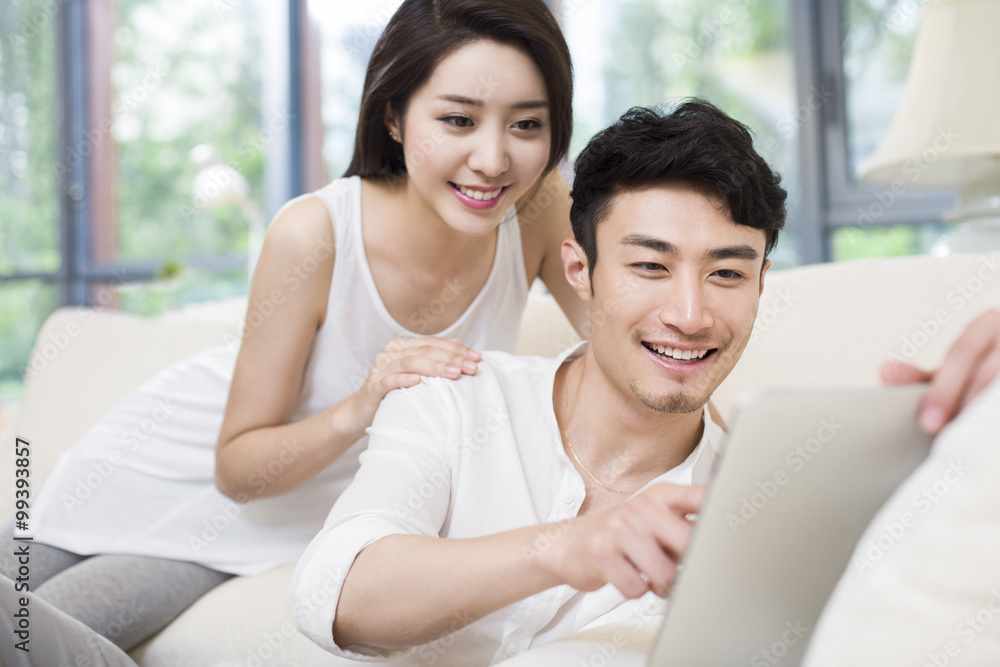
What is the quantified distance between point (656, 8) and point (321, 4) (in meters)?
1.79

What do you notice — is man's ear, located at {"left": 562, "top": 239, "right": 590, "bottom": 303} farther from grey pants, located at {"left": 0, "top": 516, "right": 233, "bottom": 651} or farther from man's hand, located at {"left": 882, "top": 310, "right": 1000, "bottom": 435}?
grey pants, located at {"left": 0, "top": 516, "right": 233, "bottom": 651}

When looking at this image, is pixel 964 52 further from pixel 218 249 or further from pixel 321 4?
pixel 218 249

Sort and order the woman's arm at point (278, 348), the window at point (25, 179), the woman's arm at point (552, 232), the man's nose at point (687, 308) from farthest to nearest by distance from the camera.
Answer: the window at point (25, 179) → the woman's arm at point (552, 232) → the woman's arm at point (278, 348) → the man's nose at point (687, 308)

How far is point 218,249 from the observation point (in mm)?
4926

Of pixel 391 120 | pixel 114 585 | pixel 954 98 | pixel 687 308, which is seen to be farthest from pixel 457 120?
pixel 954 98

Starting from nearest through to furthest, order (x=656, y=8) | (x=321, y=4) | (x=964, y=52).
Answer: (x=964, y=52), (x=656, y=8), (x=321, y=4)

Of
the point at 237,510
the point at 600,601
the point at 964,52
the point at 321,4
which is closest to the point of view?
the point at 600,601

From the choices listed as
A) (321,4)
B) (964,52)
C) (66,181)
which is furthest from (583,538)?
(66,181)

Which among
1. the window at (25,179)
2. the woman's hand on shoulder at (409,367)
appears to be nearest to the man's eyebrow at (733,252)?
the woman's hand on shoulder at (409,367)

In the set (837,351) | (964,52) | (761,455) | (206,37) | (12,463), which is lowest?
(12,463)

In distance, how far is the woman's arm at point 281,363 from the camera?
4.78 feet

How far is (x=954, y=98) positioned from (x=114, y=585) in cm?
194

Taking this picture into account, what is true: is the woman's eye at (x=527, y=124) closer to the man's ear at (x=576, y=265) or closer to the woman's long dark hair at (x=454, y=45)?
the woman's long dark hair at (x=454, y=45)

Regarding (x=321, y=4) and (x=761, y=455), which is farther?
(x=321, y=4)
